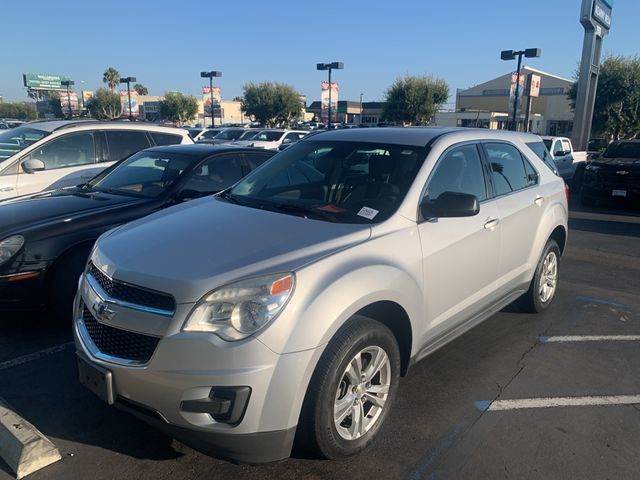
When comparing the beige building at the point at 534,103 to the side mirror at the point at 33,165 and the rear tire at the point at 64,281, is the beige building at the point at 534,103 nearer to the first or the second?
the side mirror at the point at 33,165

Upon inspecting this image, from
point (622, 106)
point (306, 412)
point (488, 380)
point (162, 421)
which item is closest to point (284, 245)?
point (306, 412)

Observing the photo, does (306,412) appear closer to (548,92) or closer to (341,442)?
(341,442)

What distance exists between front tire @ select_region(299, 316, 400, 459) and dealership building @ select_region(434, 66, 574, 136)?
147ft

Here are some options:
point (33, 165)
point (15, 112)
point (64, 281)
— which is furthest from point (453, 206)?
point (15, 112)

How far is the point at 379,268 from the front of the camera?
2.83m

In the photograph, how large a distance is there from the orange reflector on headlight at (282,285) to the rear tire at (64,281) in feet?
8.75

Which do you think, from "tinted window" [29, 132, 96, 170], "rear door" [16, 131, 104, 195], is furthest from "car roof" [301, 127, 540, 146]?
"tinted window" [29, 132, 96, 170]

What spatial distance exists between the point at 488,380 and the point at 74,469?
2.75m

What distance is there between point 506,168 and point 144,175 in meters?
3.74

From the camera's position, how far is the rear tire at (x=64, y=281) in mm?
4289

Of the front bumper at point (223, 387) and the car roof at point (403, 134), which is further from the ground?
the car roof at point (403, 134)

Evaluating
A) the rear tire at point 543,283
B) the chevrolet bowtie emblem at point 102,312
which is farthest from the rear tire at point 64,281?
the rear tire at point 543,283

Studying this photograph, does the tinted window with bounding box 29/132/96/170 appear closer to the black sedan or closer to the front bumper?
the black sedan

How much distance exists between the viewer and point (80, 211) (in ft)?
15.3
